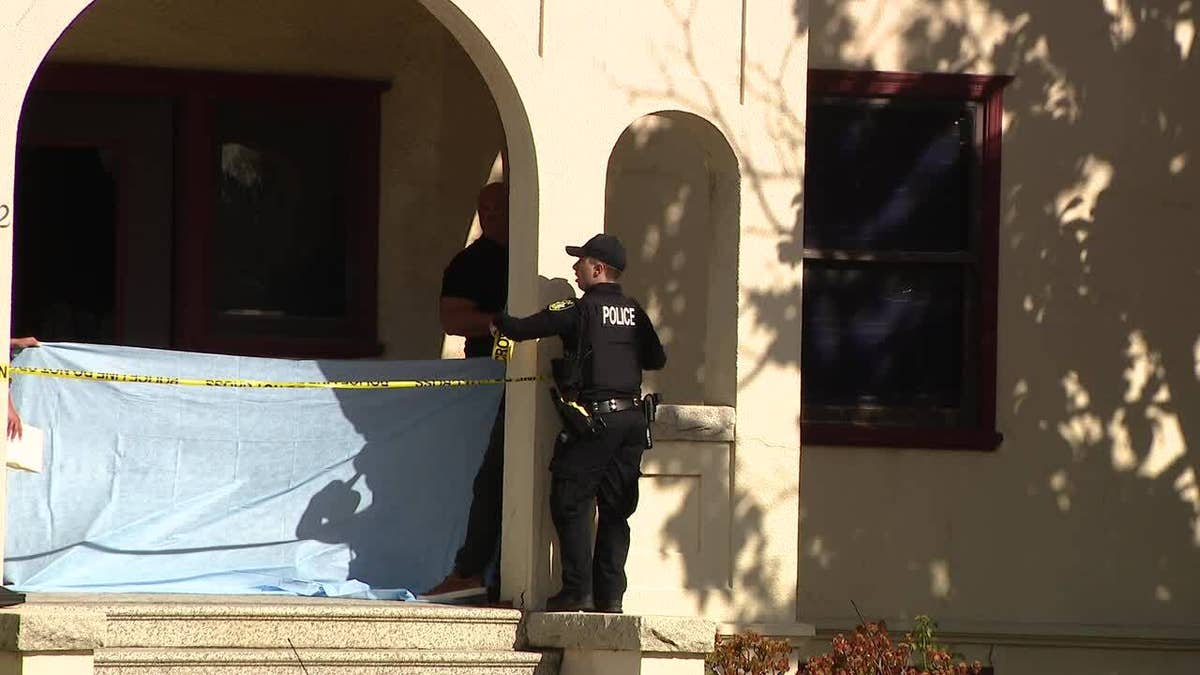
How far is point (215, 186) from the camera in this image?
1308 centimetres

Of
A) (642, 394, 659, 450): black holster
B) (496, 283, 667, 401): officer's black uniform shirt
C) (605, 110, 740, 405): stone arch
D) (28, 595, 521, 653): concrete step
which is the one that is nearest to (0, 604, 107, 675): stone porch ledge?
(28, 595, 521, 653): concrete step

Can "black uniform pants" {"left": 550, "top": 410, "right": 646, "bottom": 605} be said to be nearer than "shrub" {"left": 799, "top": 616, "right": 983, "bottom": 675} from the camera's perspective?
Yes

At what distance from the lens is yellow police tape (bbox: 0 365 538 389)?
10578mm

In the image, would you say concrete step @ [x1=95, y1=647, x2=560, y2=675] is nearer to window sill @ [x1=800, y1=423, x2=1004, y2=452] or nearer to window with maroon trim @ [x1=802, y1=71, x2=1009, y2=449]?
window sill @ [x1=800, y1=423, x2=1004, y2=452]

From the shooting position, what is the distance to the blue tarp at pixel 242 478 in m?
10.7

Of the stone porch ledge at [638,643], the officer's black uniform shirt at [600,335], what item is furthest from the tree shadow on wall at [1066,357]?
the stone porch ledge at [638,643]

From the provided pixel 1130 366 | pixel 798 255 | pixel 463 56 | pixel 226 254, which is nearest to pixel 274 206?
pixel 226 254

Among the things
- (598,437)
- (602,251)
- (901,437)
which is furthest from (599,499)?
(901,437)

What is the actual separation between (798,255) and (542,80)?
1509mm

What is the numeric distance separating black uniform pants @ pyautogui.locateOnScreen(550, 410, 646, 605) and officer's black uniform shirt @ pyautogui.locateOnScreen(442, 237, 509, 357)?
4.22ft

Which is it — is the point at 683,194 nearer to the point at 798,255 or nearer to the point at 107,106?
the point at 798,255

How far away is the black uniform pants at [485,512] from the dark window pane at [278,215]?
2107mm

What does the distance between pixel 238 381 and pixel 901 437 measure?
3.95m

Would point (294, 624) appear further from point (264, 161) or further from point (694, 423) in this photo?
point (264, 161)
